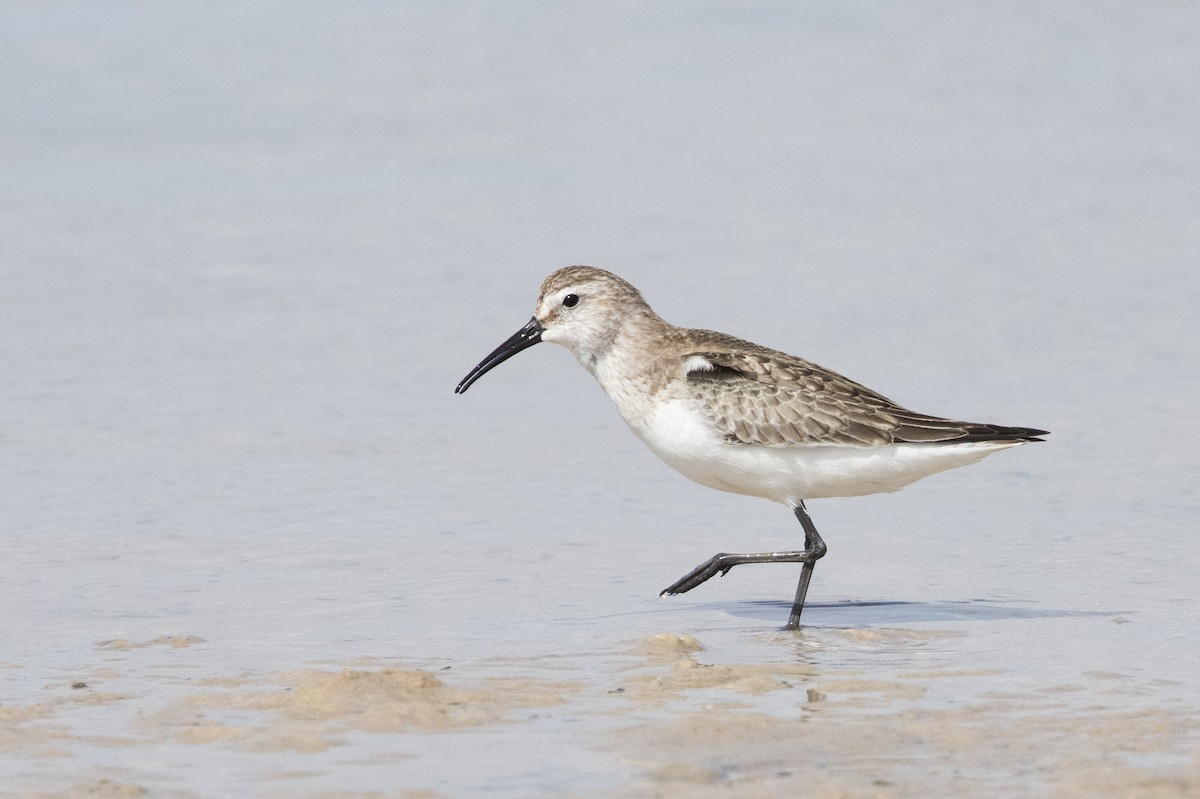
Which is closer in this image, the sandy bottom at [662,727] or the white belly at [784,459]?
the sandy bottom at [662,727]

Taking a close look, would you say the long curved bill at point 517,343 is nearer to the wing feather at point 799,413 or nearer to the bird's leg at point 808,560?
the wing feather at point 799,413

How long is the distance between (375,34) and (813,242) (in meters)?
8.91

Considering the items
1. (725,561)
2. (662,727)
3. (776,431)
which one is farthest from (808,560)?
(662,727)

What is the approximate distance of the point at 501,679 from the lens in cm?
775

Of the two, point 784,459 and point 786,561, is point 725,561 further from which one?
point 784,459

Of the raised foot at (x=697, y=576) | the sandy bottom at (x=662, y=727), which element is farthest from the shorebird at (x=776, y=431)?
the sandy bottom at (x=662, y=727)

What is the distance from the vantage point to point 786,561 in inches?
374

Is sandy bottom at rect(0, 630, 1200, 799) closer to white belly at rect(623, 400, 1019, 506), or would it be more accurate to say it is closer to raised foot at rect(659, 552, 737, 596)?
raised foot at rect(659, 552, 737, 596)

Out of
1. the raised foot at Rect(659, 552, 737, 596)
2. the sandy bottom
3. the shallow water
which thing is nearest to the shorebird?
the raised foot at Rect(659, 552, 737, 596)

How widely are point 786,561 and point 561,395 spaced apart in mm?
3856

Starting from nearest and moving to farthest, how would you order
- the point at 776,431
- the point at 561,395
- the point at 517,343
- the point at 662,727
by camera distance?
1. the point at 662,727
2. the point at 776,431
3. the point at 517,343
4. the point at 561,395

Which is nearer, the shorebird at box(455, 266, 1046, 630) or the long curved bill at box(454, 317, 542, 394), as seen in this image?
the shorebird at box(455, 266, 1046, 630)

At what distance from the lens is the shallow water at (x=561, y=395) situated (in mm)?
7012

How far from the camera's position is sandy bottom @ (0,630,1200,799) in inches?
245
